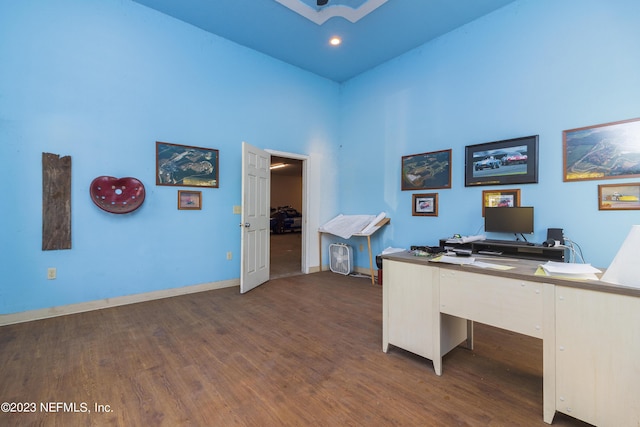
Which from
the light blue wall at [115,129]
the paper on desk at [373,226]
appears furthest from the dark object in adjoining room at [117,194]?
the paper on desk at [373,226]

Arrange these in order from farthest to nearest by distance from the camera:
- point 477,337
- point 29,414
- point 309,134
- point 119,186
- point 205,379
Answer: point 309,134 < point 119,186 < point 477,337 < point 205,379 < point 29,414

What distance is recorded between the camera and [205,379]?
1.97 m

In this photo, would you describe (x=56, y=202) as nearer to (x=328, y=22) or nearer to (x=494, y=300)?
(x=328, y=22)

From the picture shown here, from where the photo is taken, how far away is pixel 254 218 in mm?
4301

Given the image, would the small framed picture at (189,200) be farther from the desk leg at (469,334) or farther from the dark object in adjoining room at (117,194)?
the desk leg at (469,334)

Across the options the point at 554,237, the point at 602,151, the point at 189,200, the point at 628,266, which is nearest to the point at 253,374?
the point at 628,266

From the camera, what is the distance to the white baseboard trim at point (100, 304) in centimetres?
292

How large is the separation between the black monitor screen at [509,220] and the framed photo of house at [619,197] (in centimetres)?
61

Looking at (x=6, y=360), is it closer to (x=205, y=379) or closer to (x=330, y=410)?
(x=205, y=379)

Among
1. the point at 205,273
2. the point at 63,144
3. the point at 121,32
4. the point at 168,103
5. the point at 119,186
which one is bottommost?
the point at 205,273

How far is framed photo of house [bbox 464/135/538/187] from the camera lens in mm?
3324

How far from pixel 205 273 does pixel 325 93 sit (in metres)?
4.12

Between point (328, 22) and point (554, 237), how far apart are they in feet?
13.0

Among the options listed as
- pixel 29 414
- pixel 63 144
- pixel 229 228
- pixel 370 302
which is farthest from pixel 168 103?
pixel 370 302
